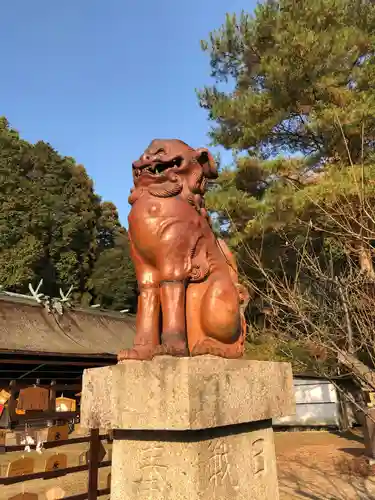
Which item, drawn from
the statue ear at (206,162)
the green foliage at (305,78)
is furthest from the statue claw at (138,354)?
the green foliage at (305,78)

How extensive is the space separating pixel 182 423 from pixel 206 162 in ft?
5.21

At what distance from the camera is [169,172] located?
251 centimetres

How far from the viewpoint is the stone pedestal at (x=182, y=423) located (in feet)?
5.90

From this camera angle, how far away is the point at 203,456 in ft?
6.18

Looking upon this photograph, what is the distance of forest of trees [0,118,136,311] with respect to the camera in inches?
669

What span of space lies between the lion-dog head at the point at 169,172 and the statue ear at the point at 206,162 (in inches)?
1.9

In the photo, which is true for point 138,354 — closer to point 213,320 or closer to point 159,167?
point 213,320

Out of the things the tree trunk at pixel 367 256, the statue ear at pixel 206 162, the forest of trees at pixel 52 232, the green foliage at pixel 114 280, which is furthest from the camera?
the green foliage at pixel 114 280

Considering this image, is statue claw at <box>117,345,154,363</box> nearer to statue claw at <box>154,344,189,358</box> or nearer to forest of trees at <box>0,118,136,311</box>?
statue claw at <box>154,344,189,358</box>

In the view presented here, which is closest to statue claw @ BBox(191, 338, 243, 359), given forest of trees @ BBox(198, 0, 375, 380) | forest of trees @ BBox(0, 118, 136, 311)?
forest of trees @ BBox(198, 0, 375, 380)

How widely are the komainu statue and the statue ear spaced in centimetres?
7

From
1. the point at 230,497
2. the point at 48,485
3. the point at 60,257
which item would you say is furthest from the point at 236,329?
the point at 60,257

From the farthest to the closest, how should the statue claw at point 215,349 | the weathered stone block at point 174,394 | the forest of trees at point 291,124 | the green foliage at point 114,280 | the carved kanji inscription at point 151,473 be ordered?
1. the green foliage at point 114,280
2. the forest of trees at point 291,124
3. the statue claw at point 215,349
4. the carved kanji inscription at point 151,473
5. the weathered stone block at point 174,394

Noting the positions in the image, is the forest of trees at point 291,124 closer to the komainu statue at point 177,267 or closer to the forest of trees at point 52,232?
the komainu statue at point 177,267
